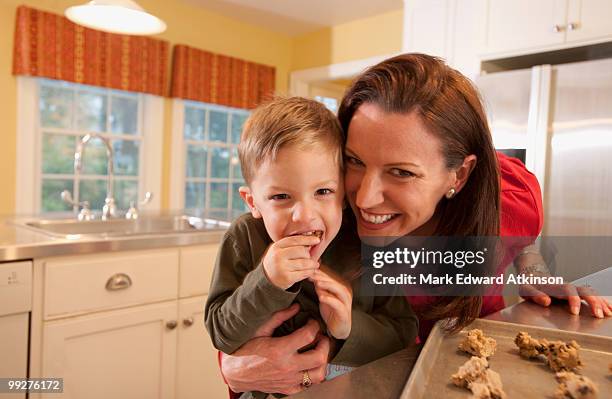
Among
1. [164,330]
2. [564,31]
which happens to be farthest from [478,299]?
[564,31]

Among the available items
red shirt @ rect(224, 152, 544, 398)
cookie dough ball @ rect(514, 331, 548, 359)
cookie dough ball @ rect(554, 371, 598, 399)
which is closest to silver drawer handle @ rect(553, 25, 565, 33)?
red shirt @ rect(224, 152, 544, 398)

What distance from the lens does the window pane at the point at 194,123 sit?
12.6 feet

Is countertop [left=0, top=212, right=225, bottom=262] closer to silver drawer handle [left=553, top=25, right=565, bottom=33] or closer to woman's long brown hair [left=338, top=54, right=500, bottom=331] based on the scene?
woman's long brown hair [left=338, top=54, right=500, bottom=331]

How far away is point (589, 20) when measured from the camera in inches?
85.3

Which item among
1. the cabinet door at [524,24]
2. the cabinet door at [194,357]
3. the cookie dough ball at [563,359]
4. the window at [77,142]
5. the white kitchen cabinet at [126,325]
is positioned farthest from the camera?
the window at [77,142]

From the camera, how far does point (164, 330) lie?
194 cm

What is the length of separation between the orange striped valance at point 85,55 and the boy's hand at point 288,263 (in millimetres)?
2819

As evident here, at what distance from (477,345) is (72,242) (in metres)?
1.45

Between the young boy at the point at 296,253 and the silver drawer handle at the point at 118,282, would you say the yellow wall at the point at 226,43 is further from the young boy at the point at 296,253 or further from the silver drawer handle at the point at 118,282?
the young boy at the point at 296,253

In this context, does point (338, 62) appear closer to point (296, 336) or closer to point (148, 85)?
point (148, 85)

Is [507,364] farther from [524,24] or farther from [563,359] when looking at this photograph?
[524,24]

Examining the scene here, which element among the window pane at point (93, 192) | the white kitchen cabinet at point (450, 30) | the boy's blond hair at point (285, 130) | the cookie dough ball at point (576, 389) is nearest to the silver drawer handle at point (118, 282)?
the boy's blond hair at point (285, 130)

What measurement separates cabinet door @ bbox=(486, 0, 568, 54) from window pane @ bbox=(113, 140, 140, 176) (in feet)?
8.01

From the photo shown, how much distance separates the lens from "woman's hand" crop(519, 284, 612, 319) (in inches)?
34.4
